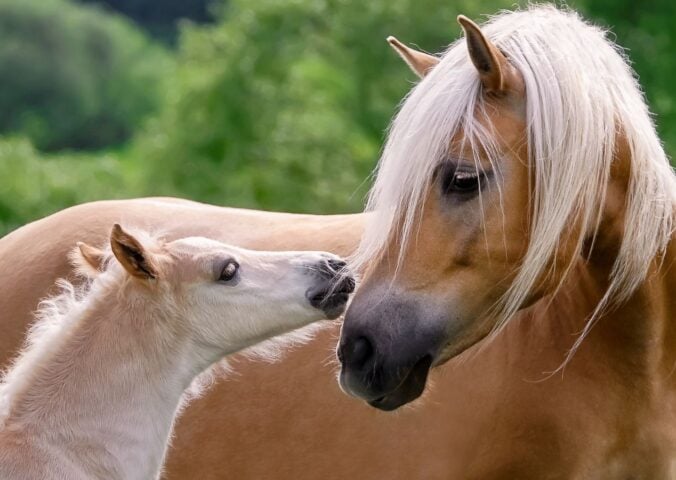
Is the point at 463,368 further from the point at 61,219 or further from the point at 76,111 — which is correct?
the point at 76,111

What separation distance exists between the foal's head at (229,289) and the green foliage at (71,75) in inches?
1955

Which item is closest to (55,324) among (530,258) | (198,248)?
(198,248)

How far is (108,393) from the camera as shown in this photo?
4.21 m

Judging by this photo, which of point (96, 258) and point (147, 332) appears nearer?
point (147, 332)

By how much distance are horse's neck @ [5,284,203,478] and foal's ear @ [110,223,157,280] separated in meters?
0.13

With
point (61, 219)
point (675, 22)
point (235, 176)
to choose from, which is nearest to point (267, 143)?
point (235, 176)

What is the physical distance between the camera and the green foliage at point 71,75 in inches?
2104

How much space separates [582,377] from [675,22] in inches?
935

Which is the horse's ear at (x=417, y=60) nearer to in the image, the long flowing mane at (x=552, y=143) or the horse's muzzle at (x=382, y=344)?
the long flowing mane at (x=552, y=143)

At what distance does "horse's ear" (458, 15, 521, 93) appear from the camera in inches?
148

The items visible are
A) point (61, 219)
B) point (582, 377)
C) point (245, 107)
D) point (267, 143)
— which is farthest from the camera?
point (245, 107)

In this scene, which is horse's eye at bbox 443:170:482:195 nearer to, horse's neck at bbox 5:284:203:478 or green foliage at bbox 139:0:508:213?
horse's neck at bbox 5:284:203:478

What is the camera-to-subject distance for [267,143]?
2878cm

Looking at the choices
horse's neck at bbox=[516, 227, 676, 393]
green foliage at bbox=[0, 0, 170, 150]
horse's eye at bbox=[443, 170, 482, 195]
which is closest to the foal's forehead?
horse's eye at bbox=[443, 170, 482, 195]
